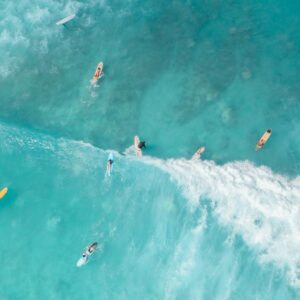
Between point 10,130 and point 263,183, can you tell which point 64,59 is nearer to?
point 10,130

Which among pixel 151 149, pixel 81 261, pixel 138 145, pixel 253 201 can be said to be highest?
pixel 138 145

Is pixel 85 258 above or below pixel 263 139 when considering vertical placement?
below

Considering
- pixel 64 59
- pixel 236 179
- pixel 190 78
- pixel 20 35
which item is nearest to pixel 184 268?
pixel 236 179

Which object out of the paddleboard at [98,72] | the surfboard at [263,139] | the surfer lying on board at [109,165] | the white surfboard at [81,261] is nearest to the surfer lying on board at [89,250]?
the white surfboard at [81,261]

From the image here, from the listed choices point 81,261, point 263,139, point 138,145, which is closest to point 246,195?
point 263,139

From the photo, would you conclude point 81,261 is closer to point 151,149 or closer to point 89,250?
point 89,250

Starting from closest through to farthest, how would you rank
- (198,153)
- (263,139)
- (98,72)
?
(263,139), (198,153), (98,72)

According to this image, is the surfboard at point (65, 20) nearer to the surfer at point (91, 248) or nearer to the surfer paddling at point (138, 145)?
the surfer paddling at point (138, 145)
